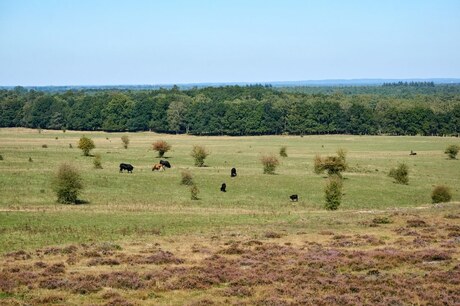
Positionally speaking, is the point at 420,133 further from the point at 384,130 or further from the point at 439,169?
the point at 439,169

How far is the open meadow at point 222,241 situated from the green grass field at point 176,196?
0.49 ft

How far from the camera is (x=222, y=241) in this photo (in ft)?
113

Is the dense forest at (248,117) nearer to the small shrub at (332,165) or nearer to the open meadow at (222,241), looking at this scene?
the small shrub at (332,165)

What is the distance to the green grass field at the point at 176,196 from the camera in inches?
1564

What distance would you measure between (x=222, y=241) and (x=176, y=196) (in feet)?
74.3

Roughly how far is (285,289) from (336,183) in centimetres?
3079

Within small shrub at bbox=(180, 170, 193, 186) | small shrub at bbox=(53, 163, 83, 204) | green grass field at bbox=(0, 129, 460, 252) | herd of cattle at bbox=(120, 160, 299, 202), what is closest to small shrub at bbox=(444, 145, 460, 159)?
green grass field at bbox=(0, 129, 460, 252)

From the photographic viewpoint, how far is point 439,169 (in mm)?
85750

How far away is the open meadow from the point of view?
2270 centimetres

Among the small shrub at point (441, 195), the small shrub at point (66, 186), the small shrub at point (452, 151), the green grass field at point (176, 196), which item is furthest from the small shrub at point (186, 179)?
the small shrub at point (452, 151)

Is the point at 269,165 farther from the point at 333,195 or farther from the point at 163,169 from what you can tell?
the point at 333,195

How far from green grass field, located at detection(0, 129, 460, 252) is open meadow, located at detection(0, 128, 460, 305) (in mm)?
149

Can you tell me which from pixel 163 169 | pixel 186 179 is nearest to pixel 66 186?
pixel 186 179

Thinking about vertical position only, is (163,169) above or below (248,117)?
above
